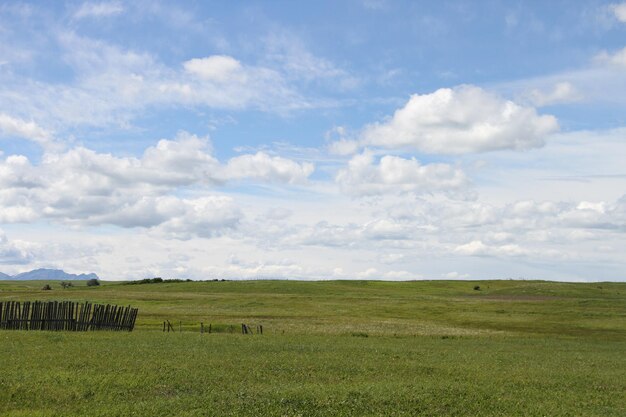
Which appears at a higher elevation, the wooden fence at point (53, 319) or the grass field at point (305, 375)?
the wooden fence at point (53, 319)

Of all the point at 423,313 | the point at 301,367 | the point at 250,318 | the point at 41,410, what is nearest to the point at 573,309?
the point at 423,313

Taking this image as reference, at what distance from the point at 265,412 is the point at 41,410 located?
6.83m

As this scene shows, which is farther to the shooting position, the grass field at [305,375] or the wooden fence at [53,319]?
the wooden fence at [53,319]

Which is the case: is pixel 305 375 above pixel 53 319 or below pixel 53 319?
below

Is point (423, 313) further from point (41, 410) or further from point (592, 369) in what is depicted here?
point (41, 410)

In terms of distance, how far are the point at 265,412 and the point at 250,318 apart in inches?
2025

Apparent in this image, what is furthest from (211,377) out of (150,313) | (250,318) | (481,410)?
(150,313)

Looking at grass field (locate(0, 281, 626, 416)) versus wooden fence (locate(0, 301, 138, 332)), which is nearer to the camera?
grass field (locate(0, 281, 626, 416))

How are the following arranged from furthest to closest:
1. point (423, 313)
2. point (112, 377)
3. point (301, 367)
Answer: point (423, 313) < point (301, 367) < point (112, 377)

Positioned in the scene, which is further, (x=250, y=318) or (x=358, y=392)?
(x=250, y=318)

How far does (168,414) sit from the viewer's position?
18.9m

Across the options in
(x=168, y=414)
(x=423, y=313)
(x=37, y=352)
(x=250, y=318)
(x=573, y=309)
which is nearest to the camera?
(x=168, y=414)

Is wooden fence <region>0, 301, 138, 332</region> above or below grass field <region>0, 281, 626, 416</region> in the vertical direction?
above

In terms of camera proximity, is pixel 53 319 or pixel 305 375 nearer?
pixel 305 375
